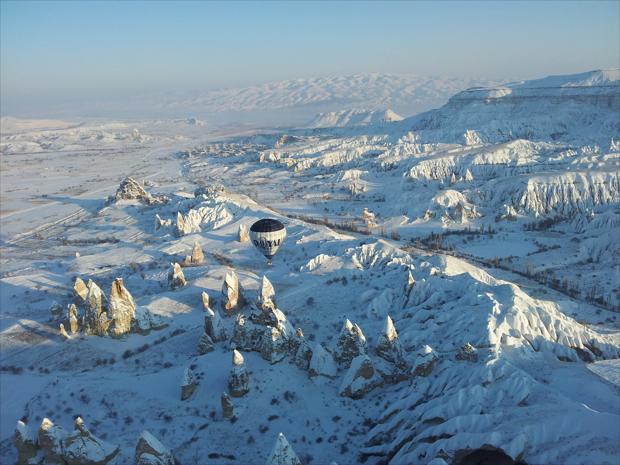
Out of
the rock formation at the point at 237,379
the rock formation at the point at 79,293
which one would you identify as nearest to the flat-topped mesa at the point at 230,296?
the rock formation at the point at 237,379

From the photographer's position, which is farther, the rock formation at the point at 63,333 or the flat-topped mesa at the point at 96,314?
the rock formation at the point at 63,333

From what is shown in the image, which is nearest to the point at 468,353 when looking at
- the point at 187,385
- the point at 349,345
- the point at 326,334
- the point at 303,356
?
the point at 349,345

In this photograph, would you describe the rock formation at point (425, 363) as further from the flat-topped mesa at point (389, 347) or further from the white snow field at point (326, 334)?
the flat-topped mesa at point (389, 347)

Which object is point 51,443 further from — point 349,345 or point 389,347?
point 389,347

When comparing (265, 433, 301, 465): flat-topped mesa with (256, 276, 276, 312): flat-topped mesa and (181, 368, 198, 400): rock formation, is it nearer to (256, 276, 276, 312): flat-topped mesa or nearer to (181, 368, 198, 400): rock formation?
(181, 368, 198, 400): rock formation

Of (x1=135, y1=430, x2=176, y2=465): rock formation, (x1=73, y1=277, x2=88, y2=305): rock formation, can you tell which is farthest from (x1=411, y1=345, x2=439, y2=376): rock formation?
(x1=73, y1=277, x2=88, y2=305): rock formation
